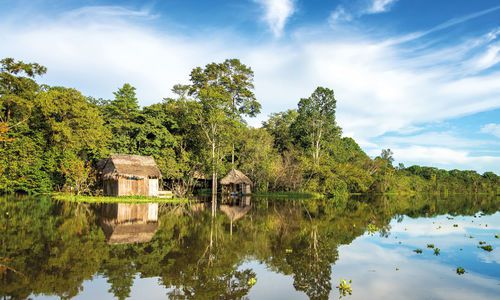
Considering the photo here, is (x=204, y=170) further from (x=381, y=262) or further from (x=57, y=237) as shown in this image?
(x=381, y=262)

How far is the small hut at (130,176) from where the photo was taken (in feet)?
111

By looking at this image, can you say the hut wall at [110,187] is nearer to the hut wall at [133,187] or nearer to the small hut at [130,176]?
the small hut at [130,176]

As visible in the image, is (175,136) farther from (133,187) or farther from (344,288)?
(344,288)

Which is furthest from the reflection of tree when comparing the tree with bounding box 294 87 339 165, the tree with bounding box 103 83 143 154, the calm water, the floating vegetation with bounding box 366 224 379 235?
the tree with bounding box 294 87 339 165

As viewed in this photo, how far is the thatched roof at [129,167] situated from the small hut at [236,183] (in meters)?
10.9

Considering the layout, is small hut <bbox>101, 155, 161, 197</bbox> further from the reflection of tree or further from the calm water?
the reflection of tree

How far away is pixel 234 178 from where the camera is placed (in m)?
44.3

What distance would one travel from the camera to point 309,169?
48.8 metres

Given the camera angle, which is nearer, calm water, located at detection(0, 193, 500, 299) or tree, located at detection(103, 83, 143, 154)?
calm water, located at detection(0, 193, 500, 299)

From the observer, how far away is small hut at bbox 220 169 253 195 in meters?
44.2

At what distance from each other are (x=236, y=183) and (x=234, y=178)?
94 centimetres

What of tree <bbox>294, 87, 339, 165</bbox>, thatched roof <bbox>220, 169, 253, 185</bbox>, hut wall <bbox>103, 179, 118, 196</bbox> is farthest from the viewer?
tree <bbox>294, 87, 339, 165</bbox>

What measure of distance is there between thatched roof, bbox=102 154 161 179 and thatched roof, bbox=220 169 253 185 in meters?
10.5

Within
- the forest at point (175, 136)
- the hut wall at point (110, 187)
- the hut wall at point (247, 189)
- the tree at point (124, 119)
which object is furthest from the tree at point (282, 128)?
Answer: the hut wall at point (110, 187)
